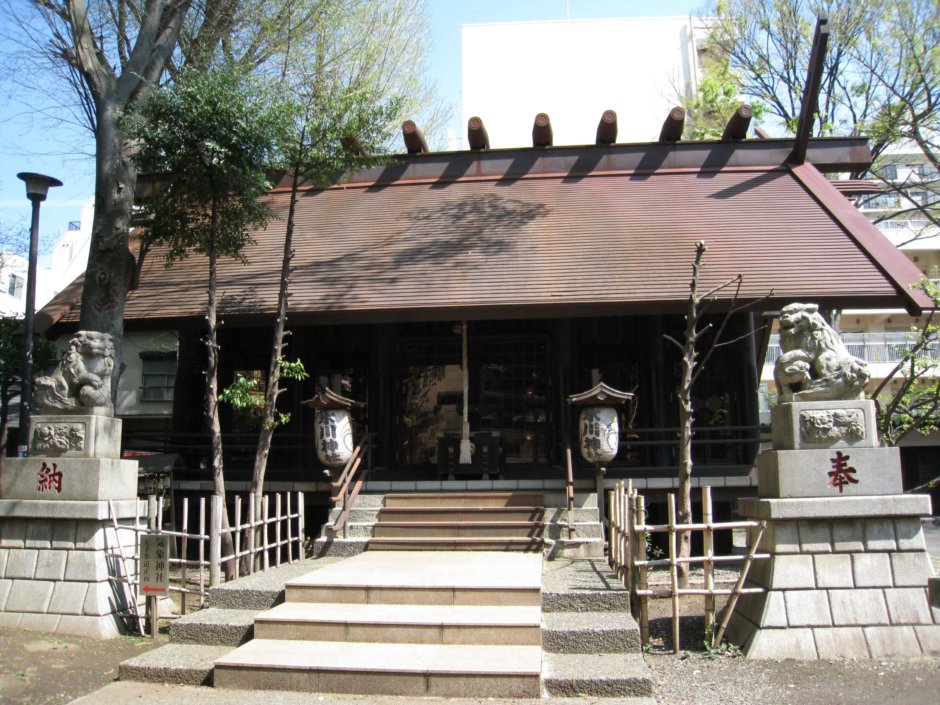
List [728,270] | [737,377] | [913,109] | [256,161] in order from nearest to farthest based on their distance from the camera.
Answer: [256,161], [728,270], [737,377], [913,109]

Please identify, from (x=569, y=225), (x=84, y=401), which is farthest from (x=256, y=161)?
(x=569, y=225)

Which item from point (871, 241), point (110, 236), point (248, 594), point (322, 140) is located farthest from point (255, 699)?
point (871, 241)

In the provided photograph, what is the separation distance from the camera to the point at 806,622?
626cm

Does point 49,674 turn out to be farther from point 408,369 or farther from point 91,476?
point 408,369

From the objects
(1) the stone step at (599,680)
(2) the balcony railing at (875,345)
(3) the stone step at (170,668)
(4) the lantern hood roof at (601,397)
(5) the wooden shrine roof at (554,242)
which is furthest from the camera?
(2) the balcony railing at (875,345)

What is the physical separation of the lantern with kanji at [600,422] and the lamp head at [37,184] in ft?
28.7

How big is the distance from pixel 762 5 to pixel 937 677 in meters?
18.6

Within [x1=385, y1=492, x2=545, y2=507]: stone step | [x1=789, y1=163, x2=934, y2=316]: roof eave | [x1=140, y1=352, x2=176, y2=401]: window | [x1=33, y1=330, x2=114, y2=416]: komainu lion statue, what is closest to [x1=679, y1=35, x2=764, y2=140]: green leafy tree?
[x1=789, y1=163, x2=934, y2=316]: roof eave

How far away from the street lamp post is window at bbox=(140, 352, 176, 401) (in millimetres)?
15050

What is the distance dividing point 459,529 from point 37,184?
8.40 m

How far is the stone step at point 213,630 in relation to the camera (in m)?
6.71

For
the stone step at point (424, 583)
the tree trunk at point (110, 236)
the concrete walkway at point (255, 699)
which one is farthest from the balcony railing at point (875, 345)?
the concrete walkway at point (255, 699)

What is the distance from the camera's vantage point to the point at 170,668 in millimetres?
6105

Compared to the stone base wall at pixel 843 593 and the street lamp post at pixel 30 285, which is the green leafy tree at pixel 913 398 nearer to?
the stone base wall at pixel 843 593
